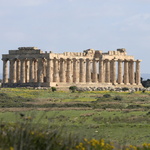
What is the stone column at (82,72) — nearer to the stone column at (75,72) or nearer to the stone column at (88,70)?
the stone column at (75,72)

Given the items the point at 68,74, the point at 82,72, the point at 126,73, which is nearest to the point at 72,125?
the point at 68,74

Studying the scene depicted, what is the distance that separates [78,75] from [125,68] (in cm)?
1156

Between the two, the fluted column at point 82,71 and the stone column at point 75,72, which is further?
the fluted column at point 82,71

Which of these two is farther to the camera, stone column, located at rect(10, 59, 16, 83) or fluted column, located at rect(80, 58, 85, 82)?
fluted column, located at rect(80, 58, 85, 82)

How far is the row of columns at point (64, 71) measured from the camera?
93606mm

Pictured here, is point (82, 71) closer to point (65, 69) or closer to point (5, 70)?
point (65, 69)

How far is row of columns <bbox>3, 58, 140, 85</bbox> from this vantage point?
93606mm

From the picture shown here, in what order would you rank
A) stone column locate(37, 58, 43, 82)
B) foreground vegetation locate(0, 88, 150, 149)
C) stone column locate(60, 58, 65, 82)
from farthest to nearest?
stone column locate(60, 58, 65, 82), stone column locate(37, 58, 43, 82), foreground vegetation locate(0, 88, 150, 149)

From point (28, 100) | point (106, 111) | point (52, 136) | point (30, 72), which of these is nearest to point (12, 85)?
point (30, 72)

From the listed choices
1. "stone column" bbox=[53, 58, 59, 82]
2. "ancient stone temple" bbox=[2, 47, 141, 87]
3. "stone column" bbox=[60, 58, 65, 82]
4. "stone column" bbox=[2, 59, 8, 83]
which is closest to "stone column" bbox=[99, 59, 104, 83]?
"ancient stone temple" bbox=[2, 47, 141, 87]

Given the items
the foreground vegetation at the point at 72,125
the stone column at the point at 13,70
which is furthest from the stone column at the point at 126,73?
the foreground vegetation at the point at 72,125

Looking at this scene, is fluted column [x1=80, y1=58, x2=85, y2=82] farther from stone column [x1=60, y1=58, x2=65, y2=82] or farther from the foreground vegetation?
the foreground vegetation

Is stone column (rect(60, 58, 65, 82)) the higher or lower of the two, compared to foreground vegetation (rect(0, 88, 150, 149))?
higher

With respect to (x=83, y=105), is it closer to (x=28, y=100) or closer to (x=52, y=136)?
(x=28, y=100)
